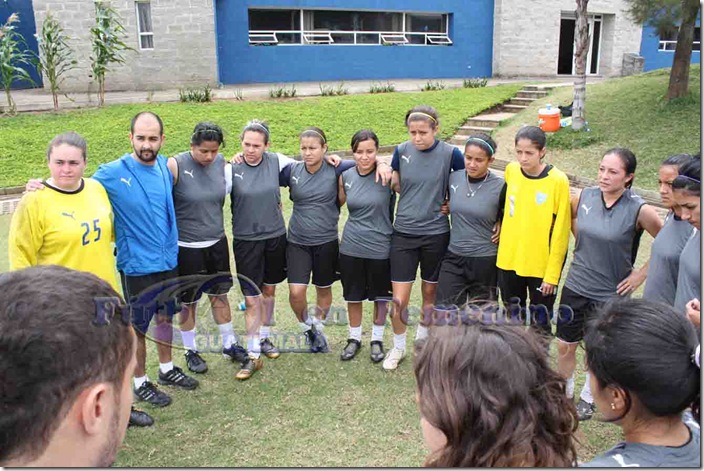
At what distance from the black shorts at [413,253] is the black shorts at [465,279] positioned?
0.36 ft

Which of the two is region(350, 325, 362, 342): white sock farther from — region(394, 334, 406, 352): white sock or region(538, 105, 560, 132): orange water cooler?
region(538, 105, 560, 132): orange water cooler

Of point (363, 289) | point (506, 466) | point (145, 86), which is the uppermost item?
point (145, 86)

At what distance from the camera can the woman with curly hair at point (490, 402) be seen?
1.44 metres

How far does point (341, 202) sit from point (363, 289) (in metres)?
0.73

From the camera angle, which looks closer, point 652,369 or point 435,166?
point 652,369

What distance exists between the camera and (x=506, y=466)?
4.74 ft

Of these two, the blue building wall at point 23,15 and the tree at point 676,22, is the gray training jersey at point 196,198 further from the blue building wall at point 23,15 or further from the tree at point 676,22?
the blue building wall at point 23,15

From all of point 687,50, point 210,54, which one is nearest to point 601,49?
point 687,50

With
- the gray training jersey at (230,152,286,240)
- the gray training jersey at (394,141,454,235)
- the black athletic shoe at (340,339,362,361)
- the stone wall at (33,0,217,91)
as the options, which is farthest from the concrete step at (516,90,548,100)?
the gray training jersey at (230,152,286,240)

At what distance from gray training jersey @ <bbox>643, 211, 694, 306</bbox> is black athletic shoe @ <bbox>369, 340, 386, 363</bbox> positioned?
2.09m

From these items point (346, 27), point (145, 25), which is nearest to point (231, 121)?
point (145, 25)

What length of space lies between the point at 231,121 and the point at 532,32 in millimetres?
14248

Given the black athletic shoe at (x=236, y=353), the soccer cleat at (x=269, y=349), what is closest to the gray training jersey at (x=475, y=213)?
the soccer cleat at (x=269, y=349)

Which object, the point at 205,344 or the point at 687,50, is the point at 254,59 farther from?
the point at 205,344
